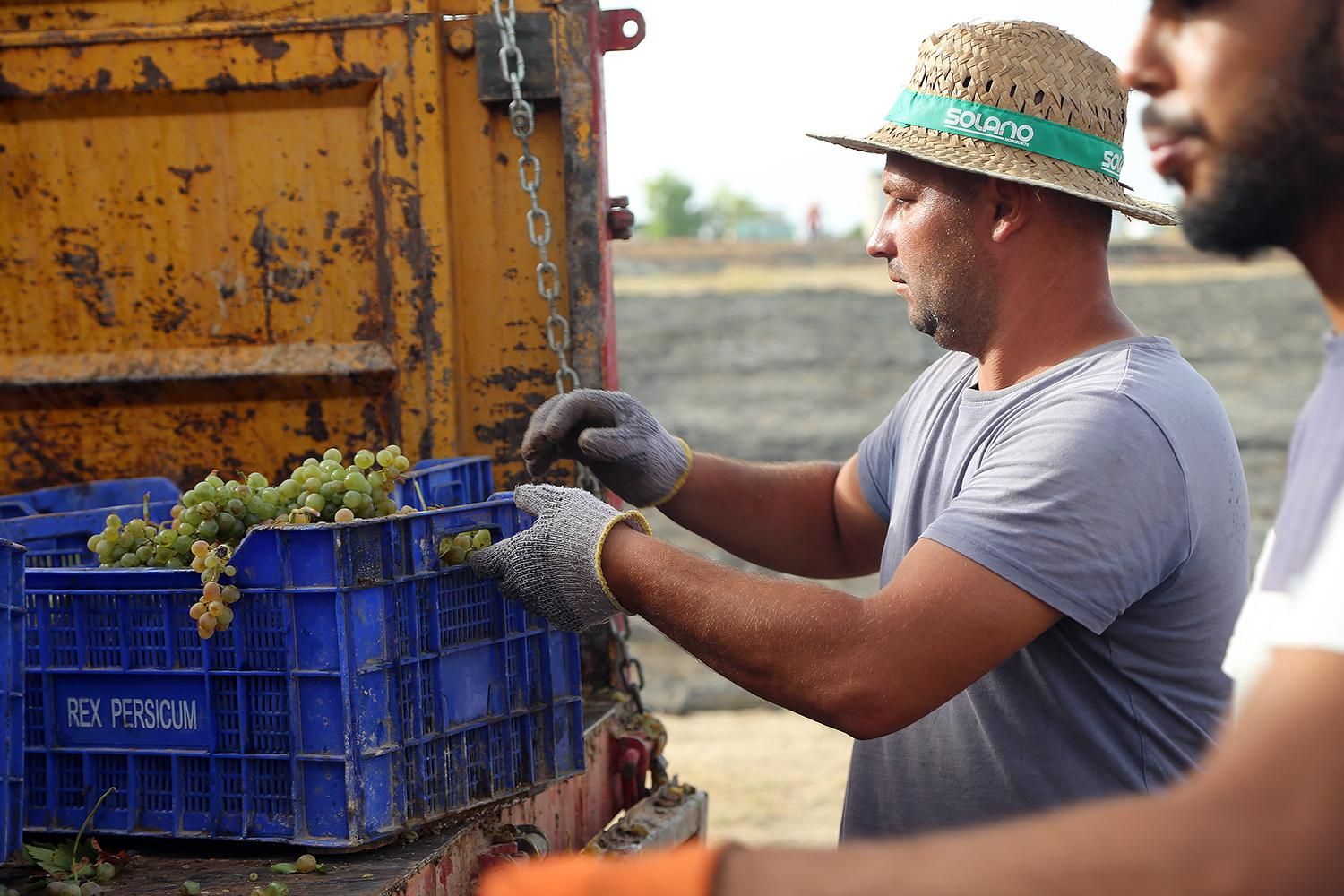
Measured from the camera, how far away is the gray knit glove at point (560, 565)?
90.0 inches

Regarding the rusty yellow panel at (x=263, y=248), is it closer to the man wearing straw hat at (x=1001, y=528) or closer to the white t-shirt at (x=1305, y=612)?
the man wearing straw hat at (x=1001, y=528)

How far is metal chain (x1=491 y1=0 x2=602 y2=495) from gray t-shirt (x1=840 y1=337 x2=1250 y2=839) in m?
0.97

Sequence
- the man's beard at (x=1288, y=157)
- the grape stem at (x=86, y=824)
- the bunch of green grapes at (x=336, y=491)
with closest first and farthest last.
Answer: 1. the man's beard at (x=1288, y=157)
2. the grape stem at (x=86, y=824)
3. the bunch of green grapes at (x=336, y=491)

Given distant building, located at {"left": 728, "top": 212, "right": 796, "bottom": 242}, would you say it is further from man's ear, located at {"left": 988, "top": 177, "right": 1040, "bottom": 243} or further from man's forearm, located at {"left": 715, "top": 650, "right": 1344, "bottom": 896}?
man's forearm, located at {"left": 715, "top": 650, "right": 1344, "bottom": 896}

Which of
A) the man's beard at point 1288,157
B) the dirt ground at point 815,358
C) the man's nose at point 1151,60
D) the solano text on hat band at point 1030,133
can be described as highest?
the solano text on hat band at point 1030,133

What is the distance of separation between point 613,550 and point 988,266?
94 cm

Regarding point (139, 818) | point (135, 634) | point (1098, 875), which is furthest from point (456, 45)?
point (1098, 875)

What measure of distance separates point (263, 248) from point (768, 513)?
1416 millimetres

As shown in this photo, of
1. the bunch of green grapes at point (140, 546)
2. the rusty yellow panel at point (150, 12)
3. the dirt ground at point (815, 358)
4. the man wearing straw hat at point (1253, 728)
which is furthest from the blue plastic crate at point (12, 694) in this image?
the dirt ground at point (815, 358)

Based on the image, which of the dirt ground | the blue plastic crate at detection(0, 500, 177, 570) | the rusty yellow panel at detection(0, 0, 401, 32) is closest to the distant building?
the dirt ground

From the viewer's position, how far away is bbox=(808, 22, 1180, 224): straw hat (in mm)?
2570

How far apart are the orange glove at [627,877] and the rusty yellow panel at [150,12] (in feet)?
8.67

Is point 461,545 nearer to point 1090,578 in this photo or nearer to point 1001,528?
point 1001,528

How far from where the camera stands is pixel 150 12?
3.24 m
